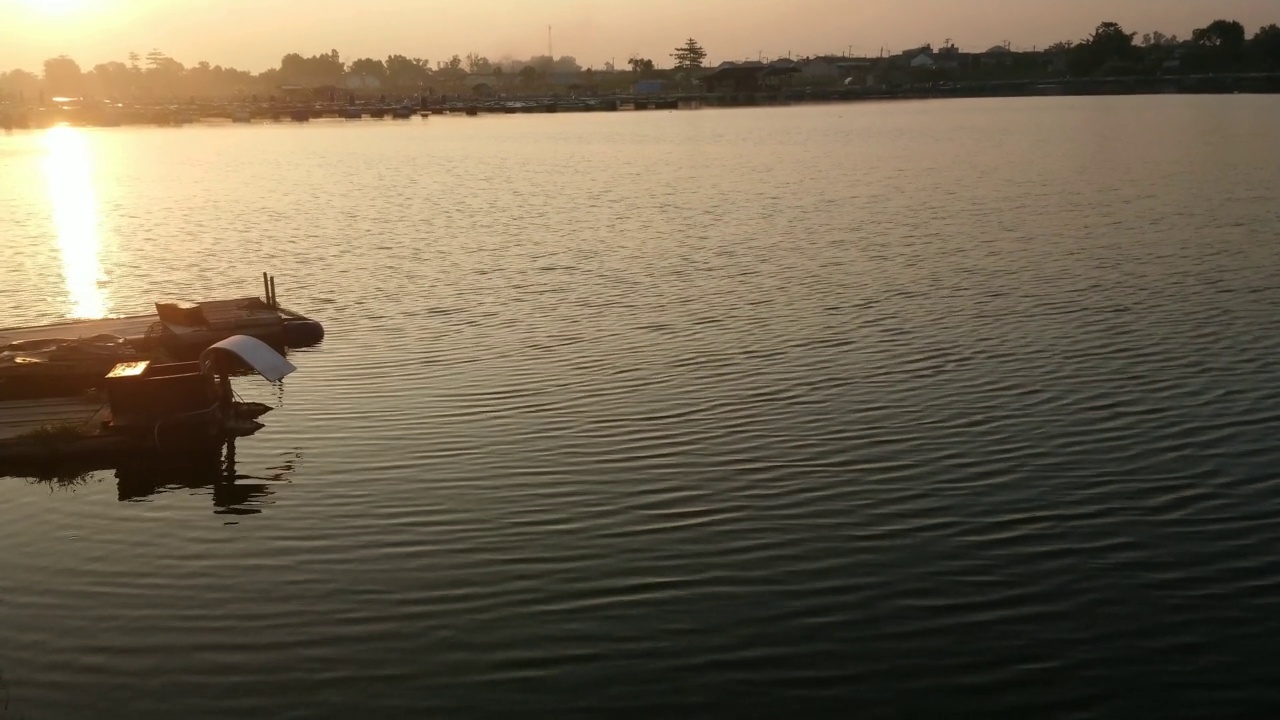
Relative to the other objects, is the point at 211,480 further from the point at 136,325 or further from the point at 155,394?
the point at 136,325

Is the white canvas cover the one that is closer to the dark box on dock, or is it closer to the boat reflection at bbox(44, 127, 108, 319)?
the dark box on dock

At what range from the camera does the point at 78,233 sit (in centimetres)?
6950

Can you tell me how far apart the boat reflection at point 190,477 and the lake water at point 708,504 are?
15 cm

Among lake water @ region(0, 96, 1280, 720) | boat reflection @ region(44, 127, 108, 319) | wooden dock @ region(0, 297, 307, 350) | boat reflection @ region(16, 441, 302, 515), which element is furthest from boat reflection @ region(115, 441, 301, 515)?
boat reflection @ region(44, 127, 108, 319)

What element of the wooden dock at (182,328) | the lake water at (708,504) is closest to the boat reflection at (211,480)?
the lake water at (708,504)

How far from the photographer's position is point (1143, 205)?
6406 centimetres

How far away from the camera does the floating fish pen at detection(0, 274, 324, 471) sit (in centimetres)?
2608

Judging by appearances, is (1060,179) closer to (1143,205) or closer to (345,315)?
(1143,205)

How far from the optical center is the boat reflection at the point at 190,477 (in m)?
23.5

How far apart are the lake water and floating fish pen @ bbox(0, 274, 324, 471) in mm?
1153

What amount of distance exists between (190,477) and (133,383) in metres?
3.01

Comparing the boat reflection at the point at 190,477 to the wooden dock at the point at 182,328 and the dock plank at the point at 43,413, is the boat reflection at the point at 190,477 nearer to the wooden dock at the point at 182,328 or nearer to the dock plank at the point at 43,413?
the dock plank at the point at 43,413

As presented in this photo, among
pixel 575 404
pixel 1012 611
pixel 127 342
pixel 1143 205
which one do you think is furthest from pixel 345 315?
pixel 1143 205

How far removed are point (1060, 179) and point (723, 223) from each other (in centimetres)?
3164
